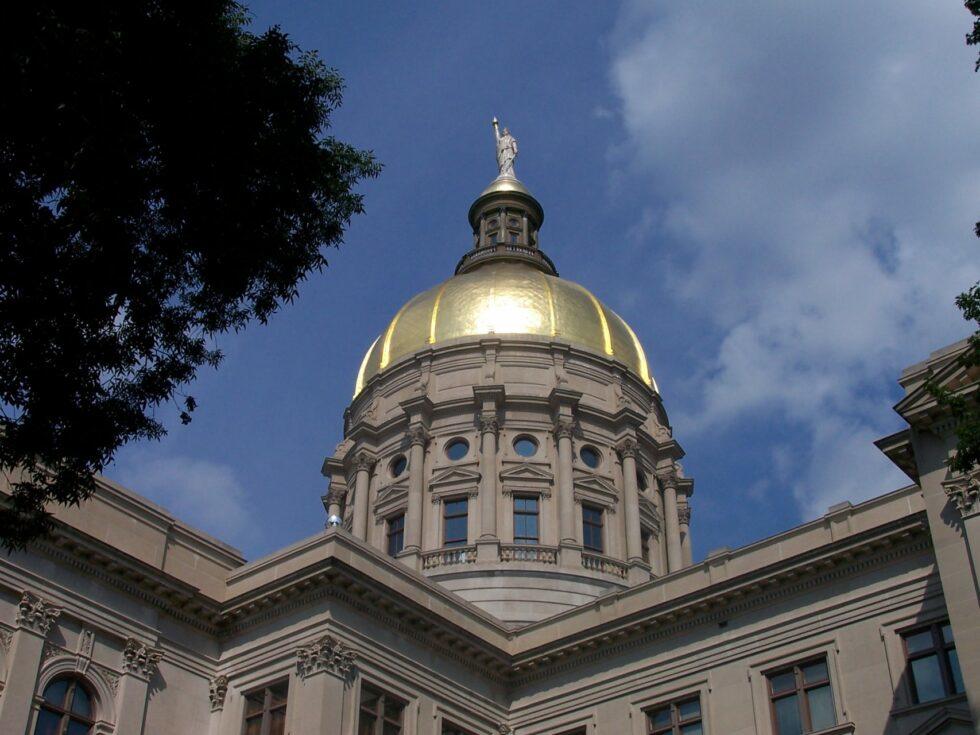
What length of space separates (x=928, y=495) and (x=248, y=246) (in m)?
16.6

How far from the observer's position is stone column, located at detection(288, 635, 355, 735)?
2983 cm

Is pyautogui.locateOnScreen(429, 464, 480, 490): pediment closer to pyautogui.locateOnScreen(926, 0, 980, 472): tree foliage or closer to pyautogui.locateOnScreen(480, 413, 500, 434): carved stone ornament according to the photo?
pyautogui.locateOnScreen(480, 413, 500, 434): carved stone ornament

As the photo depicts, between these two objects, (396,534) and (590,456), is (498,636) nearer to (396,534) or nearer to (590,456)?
(396,534)

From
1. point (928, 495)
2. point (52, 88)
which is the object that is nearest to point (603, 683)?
point (928, 495)

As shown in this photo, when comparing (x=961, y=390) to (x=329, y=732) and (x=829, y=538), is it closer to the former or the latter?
(x=829, y=538)

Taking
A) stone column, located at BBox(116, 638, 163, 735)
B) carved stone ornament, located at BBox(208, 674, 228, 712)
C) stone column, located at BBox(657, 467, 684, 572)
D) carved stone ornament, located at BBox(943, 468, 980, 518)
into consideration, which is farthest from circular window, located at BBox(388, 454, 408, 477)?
carved stone ornament, located at BBox(943, 468, 980, 518)

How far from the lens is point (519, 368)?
5575 cm

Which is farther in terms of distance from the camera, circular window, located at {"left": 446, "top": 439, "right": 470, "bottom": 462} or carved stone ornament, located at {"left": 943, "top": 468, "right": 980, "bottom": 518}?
circular window, located at {"left": 446, "top": 439, "right": 470, "bottom": 462}

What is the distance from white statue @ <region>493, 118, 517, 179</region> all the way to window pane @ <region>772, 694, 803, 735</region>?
45247 millimetres

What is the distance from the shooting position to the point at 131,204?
16.5 meters

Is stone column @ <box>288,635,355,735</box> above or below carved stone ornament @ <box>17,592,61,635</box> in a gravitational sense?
below

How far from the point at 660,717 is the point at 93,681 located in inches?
556

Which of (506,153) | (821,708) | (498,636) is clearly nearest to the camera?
(821,708)

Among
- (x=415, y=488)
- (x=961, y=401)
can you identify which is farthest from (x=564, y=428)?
(x=961, y=401)
